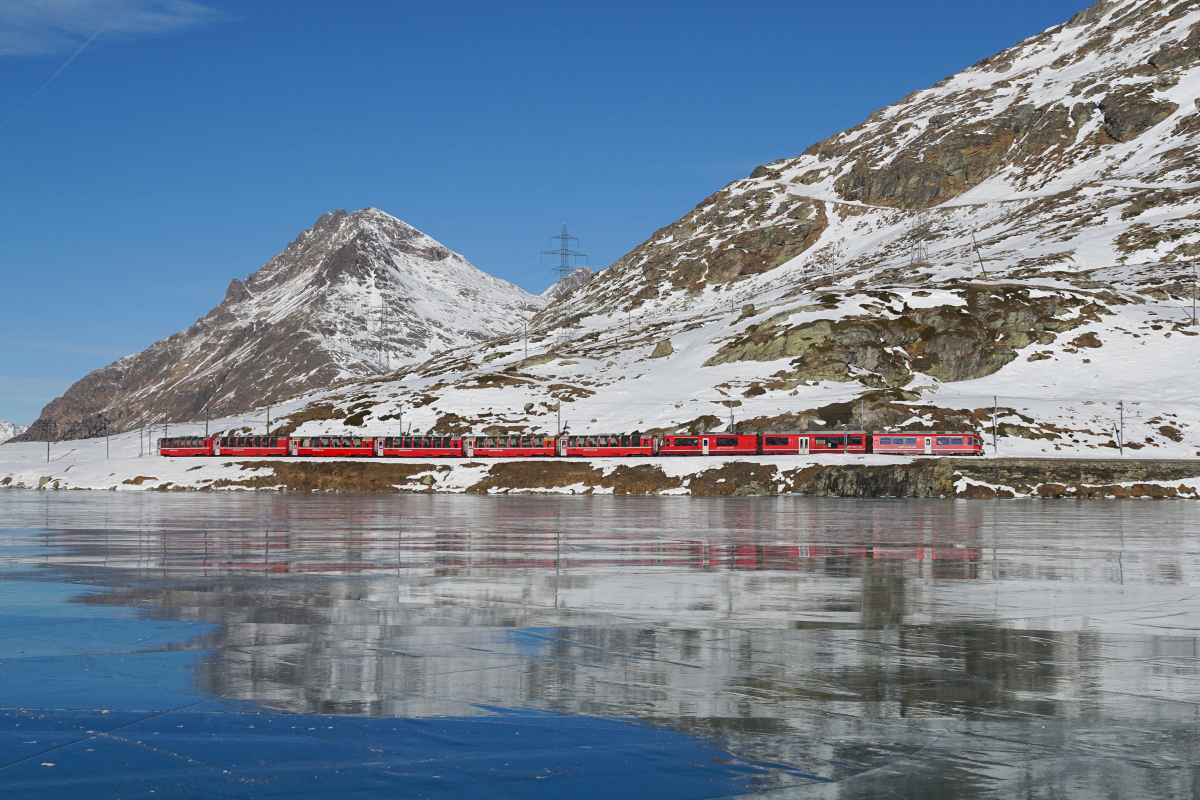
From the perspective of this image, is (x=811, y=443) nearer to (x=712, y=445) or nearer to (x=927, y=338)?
(x=712, y=445)

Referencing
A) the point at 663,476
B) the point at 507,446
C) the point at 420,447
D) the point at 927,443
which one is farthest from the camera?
the point at 420,447

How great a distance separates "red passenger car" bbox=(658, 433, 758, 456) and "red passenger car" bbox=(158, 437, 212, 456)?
62189mm

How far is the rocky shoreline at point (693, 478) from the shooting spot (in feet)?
319

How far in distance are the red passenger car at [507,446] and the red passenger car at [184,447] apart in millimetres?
37179

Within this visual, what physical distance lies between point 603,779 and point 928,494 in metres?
96.1

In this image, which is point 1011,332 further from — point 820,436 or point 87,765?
point 87,765

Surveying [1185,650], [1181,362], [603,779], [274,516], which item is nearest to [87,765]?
[603,779]

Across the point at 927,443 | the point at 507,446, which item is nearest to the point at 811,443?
the point at 927,443

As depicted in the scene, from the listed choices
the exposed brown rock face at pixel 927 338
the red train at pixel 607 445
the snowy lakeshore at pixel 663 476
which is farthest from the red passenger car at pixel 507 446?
the exposed brown rock face at pixel 927 338

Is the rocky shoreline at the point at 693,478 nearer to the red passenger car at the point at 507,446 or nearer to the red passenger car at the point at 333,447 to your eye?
the red passenger car at the point at 507,446

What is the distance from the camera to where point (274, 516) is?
54.8 meters

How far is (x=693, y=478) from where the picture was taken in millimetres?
108375

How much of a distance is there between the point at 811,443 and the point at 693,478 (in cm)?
1803

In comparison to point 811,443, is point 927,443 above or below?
below
